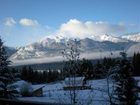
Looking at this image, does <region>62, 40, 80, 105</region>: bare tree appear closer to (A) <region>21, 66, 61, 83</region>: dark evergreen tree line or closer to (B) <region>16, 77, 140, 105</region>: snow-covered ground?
(B) <region>16, 77, 140, 105</region>: snow-covered ground

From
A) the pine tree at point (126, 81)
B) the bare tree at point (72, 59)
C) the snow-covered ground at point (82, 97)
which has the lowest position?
the snow-covered ground at point (82, 97)

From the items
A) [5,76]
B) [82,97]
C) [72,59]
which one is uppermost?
[72,59]

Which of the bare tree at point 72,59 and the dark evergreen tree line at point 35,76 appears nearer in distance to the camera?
the bare tree at point 72,59

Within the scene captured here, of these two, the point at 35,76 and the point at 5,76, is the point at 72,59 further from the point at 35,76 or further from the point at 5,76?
the point at 35,76

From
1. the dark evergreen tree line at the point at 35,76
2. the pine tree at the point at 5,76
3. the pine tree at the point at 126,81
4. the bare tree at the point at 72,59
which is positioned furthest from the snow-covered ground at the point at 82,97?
the dark evergreen tree line at the point at 35,76

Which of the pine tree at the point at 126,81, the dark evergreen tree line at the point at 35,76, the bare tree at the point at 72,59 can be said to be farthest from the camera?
→ the dark evergreen tree line at the point at 35,76

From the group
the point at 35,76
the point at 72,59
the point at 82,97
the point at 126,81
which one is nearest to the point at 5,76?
the point at 72,59

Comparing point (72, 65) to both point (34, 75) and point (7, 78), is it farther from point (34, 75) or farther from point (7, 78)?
point (34, 75)

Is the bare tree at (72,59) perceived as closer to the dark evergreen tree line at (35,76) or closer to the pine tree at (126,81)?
the pine tree at (126,81)

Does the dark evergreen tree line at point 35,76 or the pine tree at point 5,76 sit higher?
the pine tree at point 5,76

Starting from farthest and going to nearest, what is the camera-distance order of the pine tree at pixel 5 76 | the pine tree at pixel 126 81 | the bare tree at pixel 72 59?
the pine tree at pixel 5 76 → the pine tree at pixel 126 81 → the bare tree at pixel 72 59

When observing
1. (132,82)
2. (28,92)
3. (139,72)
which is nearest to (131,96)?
(132,82)

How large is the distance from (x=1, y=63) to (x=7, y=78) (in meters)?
1.85

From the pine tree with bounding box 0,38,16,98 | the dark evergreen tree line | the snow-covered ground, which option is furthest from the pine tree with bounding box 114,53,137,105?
the dark evergreen tree line
